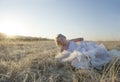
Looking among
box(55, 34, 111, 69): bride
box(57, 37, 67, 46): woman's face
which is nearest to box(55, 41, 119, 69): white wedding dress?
box(55, 34, 111, 69): bride

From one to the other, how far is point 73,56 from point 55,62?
305 millimetres

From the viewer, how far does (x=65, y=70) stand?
3.96 m

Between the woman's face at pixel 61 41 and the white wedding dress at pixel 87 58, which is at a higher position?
the woman's face at pixel 61 41

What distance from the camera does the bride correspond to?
13.3 feet

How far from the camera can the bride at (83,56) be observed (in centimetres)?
406

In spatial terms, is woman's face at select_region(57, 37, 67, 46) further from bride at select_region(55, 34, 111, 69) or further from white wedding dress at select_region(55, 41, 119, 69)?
white wedding dress at select_region(55, 41, 119, 69)

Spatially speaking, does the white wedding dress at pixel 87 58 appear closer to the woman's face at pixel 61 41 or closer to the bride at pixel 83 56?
the bride at pixel 83 56

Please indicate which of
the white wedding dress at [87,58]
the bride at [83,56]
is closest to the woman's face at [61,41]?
the bride at [83,56]

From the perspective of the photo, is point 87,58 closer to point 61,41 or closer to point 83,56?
point 83,56

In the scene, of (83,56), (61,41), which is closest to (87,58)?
(83,56)

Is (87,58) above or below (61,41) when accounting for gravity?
below

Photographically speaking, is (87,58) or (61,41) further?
(61,41)

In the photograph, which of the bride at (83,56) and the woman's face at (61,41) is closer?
the bride at (83,56)

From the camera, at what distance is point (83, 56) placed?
4156 mm
